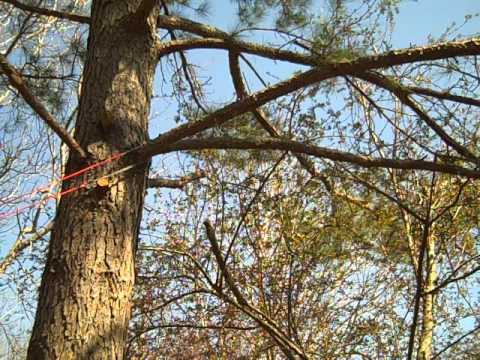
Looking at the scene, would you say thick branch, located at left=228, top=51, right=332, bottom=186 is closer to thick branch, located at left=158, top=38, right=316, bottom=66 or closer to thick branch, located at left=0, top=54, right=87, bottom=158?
thick branch, located at left=158, top=38, right=316, bottom=66

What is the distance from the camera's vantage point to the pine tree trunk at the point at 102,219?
4.93ft

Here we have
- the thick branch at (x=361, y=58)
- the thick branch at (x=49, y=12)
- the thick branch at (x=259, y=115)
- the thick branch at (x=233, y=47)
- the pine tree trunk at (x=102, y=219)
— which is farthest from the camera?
the thick branch at (x=259, y=115)

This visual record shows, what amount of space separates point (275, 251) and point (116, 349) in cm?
205

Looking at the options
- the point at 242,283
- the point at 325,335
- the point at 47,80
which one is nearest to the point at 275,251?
the point at 242,283

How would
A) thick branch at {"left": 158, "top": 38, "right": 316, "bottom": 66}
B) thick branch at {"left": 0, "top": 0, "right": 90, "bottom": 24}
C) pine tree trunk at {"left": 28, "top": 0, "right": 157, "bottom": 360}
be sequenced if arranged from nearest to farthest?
pine tree trunk at {"left": 28, "top": 0, "right": 157, "bottom": 360}
thick branch at {"left": 158, "top": 38, "right": 316, "bottom": 66}
thick branch at {"left": 0, "top": 0, "right": 90, "bottom": 24}

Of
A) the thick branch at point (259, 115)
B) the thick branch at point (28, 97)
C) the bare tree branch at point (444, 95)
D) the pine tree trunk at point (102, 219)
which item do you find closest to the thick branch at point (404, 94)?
the bare tree branch at point (444, 95)

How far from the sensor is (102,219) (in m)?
1.67

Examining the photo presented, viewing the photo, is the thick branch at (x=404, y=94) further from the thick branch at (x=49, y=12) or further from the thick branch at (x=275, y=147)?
the thick branch at (x=49, y=12)

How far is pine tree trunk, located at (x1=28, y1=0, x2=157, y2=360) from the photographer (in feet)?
4.93

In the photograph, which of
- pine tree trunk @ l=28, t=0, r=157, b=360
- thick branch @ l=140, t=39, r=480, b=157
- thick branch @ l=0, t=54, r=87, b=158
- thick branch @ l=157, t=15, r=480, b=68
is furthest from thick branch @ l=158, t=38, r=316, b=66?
thick branch @ l=0, t=54, r=87, b=158

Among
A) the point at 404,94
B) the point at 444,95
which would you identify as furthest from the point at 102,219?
the point at 444,95

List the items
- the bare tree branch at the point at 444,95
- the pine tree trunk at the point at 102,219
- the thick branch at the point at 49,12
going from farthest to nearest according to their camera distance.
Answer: the thick branch at the point at 49,12 → the bare tree branch at the point at 444,95 → the pine tree trunk at the point at 102,219

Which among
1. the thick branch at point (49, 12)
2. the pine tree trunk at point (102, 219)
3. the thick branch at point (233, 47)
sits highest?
the thick branch at point (49, 12)

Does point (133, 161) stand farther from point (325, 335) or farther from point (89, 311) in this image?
point (325, 335)
